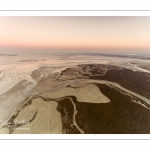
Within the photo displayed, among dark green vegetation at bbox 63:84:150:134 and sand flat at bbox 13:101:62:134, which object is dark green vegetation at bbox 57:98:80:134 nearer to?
sand flat at bbox 13:101:62:134

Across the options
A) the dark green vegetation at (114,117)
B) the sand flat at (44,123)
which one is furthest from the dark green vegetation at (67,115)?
the dark green vegetation at (114,117)

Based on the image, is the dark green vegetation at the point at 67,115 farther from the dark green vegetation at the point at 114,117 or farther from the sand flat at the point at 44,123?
the dark green vegetation at the point at 114,117

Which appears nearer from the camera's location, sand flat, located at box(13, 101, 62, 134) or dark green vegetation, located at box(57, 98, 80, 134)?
sand flat, located at box(13, 101, 62, 134)

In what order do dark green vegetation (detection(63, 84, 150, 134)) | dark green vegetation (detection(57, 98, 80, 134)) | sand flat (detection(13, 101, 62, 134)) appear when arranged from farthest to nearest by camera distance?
dark green vegetation (detection(63, 84, 150, 134))
dark green vegetation (detection(57, 98, 80, 134))
sand flat (detection(13, 101, 62, 134))

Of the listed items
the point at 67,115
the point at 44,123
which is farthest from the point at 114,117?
the point at 44,123

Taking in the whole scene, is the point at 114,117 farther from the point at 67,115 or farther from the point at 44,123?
the point at 44,123

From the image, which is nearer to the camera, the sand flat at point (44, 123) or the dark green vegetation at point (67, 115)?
the sand flat at point (44, 123)

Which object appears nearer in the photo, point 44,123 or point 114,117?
point 44,123

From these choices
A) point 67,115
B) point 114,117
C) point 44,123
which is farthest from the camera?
point 67,115

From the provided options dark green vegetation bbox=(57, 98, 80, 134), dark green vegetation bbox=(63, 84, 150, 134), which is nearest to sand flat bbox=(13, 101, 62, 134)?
dark green vegetation bbox=(57, 98, 80, 134)

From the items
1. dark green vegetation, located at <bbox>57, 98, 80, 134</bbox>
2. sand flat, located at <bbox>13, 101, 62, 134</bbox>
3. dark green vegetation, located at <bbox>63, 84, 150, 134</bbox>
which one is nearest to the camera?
sand flat, located at <bbox>13, 101, 62, 134</bbox>
